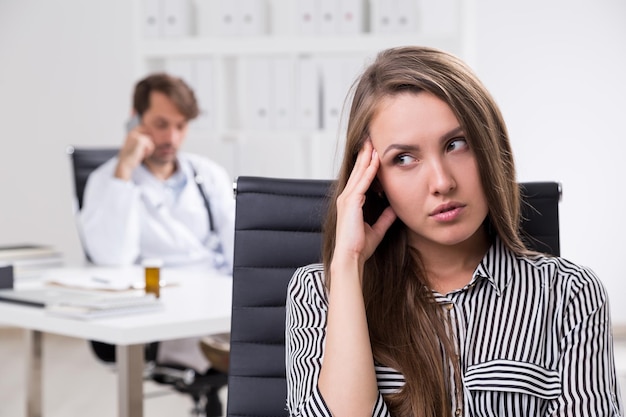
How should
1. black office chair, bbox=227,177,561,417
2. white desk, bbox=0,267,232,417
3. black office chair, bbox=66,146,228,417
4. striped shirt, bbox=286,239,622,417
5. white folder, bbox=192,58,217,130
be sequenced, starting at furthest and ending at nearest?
white folder, bbox=192,58,217,130
black office chair, bbox=66,146,228,417
white desk, bbox=0,267,232,417
black office chair, bbox=227,177,561,417
striped shirt, bbox=286,239,622,417

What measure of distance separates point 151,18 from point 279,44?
0.57 metres

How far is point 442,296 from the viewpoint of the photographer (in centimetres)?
137

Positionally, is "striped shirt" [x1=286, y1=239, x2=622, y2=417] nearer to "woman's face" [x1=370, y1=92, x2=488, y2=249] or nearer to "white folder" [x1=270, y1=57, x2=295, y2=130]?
"woman's face" [x1=370, y1=92, x2=488, y2=249]

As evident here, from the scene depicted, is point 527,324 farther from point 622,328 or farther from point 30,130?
point 30,130

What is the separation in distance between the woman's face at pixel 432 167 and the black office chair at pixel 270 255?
1.03 feet

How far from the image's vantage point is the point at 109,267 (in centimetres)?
294

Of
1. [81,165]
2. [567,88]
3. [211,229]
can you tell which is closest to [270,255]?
[211,229]

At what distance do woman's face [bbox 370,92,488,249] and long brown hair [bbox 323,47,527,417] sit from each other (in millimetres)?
15

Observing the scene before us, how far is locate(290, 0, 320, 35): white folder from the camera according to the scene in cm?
400

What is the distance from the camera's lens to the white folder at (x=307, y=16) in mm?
4000

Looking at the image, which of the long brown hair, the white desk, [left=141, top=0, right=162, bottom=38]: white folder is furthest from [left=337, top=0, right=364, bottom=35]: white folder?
the long brown hair

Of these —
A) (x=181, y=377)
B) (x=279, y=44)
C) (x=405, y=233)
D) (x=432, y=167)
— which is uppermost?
(x=279, y=44)

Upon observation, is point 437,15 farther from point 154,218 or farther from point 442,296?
point 442,296

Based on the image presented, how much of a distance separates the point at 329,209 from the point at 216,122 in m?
2.67
